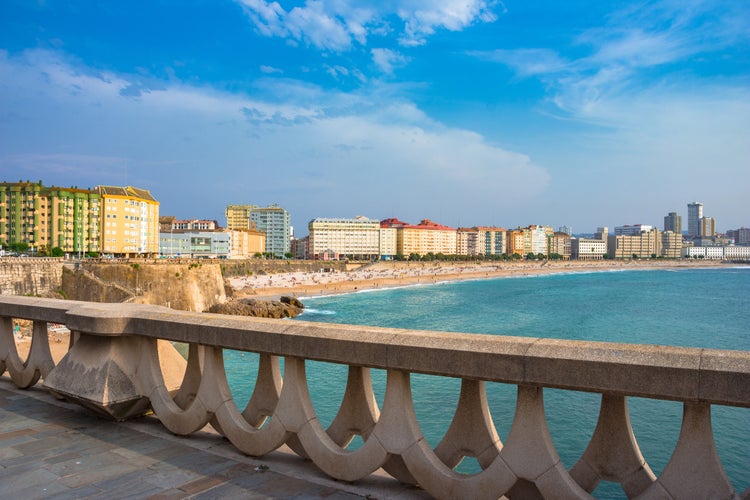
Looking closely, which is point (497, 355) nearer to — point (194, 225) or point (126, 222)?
point (126, 222)

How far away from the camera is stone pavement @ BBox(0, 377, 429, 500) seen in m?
3.94

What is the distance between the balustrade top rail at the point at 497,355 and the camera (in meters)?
2.94

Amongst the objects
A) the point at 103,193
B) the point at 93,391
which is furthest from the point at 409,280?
the point at 93,391

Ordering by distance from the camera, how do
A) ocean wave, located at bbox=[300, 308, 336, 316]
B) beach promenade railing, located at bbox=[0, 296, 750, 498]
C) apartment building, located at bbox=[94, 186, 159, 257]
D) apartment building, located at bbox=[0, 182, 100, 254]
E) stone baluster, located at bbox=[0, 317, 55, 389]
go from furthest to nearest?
apartment building, located at bbox=[94, 186, 159, 257], apartment building, located at bbox=[0, 182, 100, 254], ocean wave, located at bbox=[300, 308, 336, 316], stone baluster, located at bbox=[0, 317, 55, 389], beach promenade railing, located at bbox=[0, 296, 750, 498]

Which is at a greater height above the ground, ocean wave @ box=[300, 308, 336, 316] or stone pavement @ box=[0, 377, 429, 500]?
stone pavement @ box=[0, 377, 429, 500]

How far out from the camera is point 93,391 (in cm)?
526

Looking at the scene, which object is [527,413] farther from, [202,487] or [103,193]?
[103,193]

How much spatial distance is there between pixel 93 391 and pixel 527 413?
4189 mm

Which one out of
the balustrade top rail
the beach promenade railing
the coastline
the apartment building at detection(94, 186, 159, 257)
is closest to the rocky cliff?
the coastline

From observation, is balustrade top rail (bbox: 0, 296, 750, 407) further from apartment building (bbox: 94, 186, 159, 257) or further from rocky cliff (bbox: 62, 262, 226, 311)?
apartment building (bbox: 94, 186, 159, 257)

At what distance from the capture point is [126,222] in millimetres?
104000

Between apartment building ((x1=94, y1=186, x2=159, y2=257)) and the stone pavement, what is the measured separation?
102 m

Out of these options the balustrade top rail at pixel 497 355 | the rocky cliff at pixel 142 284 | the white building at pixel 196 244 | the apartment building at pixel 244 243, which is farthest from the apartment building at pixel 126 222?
the balustrade top rail at pixel 497 355

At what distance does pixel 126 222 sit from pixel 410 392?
366 feet
